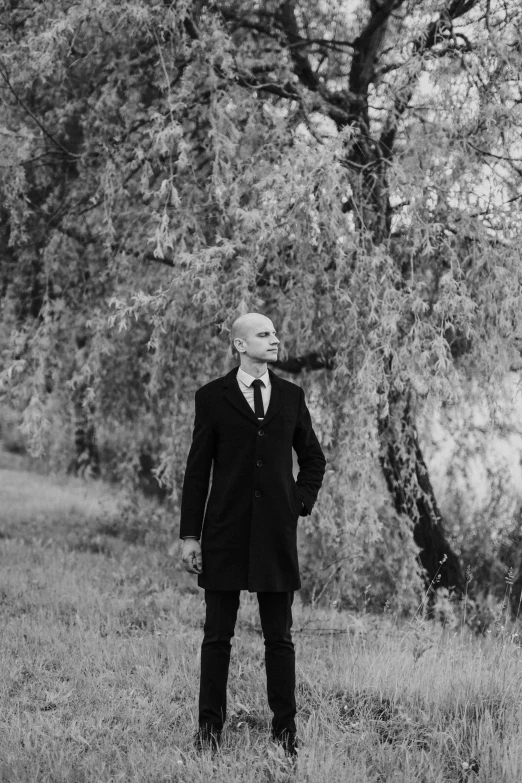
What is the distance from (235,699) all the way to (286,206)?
3.06m

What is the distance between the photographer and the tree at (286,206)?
18.2 feet

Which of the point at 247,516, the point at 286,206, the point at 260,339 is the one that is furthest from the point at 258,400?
the point at 286,206

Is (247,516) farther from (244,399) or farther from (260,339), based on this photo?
(260,339)

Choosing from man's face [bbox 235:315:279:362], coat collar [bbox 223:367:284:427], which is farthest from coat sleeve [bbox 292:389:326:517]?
man's face [bbox 235:315:279:362]

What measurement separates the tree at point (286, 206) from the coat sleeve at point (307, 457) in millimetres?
1915

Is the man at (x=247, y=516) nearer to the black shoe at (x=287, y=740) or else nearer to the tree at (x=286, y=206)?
the black shoe at (x=287, y=740)

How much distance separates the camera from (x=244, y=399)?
3.29m

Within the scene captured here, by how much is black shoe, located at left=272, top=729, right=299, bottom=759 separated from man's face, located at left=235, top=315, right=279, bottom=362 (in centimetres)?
151

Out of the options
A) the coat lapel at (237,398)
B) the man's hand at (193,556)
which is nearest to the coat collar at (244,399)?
the coat lapel at (237,398)

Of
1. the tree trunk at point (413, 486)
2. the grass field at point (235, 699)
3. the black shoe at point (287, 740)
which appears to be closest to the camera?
the grass field at point (235, 699)

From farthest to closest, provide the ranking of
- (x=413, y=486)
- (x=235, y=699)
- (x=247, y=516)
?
(x=413, y=486) < (x=235, y=699) < (x=247, y=516)

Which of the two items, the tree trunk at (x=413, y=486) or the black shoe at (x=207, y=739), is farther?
the tree trunk at (x=413, y=486)

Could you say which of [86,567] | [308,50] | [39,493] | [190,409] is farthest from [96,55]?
[39,493]

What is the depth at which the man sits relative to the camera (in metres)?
3.20
